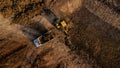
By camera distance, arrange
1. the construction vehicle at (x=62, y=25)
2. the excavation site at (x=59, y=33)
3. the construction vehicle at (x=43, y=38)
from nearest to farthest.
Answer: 1. the excavation site at (x=59, y=33)
2. the construction vehicle at (x=43, y=38)
3. the construction vehicle at (x=62, y=25)

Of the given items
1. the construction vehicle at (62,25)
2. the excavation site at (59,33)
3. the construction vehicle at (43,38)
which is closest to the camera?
the excavation site at (59,33)

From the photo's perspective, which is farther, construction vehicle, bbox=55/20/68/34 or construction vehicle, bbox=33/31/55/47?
construction vehicle, bbox=55/20/68/34

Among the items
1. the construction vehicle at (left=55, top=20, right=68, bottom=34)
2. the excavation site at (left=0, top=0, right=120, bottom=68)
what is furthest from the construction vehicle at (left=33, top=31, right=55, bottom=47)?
the construction vehicle at (left=55, top=20, right=68, bottom=34)

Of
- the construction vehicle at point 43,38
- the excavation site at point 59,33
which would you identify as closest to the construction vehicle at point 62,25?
the excavation site at point 59,33

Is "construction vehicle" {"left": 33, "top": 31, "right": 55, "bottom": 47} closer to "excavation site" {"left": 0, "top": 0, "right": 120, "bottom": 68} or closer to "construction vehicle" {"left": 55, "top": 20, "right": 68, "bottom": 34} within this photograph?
"excavation site" {"left": 0, "top": 0, "right": 120, "bottom": 68}

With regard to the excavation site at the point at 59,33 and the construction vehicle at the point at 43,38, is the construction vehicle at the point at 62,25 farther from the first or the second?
the construction vehicle at the point at 43,38

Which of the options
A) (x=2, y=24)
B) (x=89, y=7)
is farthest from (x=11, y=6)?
(x=89, y=7)

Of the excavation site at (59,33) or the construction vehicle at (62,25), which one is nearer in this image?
the excavation site at (59,33)

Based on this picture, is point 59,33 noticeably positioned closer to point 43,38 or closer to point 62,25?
point 62,25

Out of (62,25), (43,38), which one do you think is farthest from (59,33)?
(43,38)
